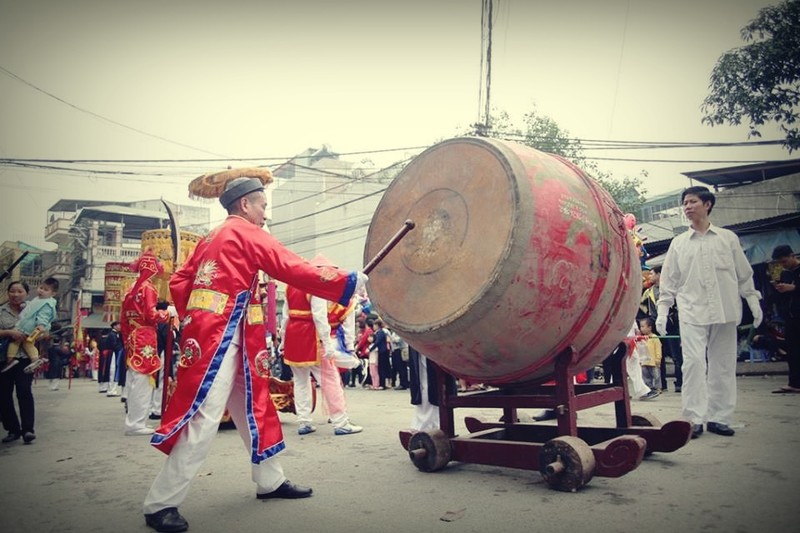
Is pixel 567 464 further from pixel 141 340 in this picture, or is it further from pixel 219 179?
pixel 141 340

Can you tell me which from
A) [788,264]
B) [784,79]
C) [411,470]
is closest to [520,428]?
[411,470]

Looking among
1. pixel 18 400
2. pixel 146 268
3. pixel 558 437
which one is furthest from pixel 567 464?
pixel 18 400

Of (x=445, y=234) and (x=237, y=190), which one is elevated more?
(x=237, y=190)

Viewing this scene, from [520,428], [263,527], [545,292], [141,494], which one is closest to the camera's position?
[263,527]

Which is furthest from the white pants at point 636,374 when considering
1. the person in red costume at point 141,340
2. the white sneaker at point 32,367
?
the white sneaker at point 32,367

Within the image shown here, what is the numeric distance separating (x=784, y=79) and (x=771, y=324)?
420 centimetres

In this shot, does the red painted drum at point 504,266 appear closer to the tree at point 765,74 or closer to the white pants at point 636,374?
the white pants at point 636,374

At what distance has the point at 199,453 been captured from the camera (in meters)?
2.40

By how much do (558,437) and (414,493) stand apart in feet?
2.58

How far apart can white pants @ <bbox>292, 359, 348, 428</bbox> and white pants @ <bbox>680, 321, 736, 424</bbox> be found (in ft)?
9.59

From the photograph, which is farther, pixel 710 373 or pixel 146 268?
pixel 146 268

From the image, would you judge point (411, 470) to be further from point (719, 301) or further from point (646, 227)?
point (646, 227)

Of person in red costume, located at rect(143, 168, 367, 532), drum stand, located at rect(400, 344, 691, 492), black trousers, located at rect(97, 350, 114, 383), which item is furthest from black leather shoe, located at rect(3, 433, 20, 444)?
black trousers, located at rect(97, 350, 114, 383)

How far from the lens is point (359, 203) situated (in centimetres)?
2919
